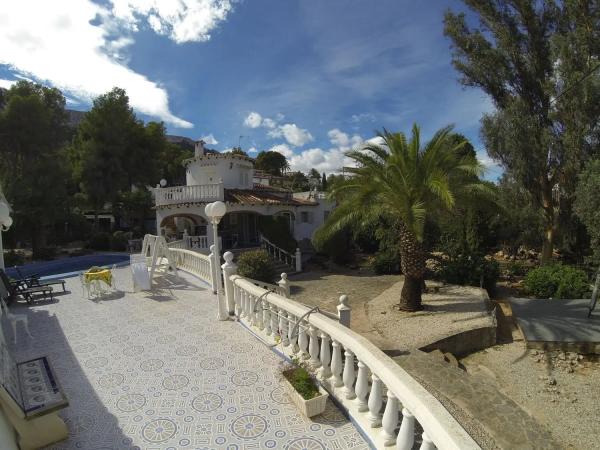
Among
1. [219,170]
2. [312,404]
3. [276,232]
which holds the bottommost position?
[312,404]

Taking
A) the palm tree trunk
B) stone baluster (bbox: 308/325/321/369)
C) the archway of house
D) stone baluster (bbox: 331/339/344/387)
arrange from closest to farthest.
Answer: stone baluster (bbox: 331/339/344/387) < stone baluster (bbox: 308/325/321/369) < the palm tree trunk < the archway of house

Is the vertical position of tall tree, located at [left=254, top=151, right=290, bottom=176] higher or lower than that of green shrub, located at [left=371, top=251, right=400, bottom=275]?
higher

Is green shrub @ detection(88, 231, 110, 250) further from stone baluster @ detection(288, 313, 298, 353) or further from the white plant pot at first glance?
the white plant pot

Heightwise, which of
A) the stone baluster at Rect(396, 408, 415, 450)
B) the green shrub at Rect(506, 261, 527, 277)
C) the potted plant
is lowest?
the green shrub at Rect(506, 261, 527, 277)

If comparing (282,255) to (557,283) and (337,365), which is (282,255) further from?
(337,365)

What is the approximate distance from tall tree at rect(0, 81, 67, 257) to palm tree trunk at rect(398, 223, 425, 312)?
25.0 m

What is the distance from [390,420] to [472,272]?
13.3 meters

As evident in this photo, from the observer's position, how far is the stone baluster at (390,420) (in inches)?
122

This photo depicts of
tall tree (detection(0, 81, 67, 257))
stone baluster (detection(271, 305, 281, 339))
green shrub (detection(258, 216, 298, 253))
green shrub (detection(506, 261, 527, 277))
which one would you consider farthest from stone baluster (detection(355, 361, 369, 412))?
tall tree (detection(0, 81, 67, 257))

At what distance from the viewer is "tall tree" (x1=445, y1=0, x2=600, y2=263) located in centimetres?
1522

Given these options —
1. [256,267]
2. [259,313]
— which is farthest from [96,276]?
[256,267]

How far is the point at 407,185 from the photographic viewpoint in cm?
1044

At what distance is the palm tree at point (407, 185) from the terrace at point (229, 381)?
5356 millimetres

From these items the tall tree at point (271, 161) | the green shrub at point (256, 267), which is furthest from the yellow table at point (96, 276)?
the tall tree at point (271, 161)
